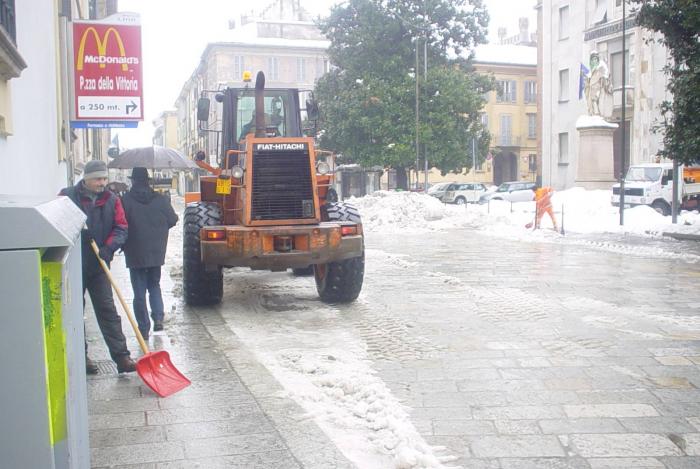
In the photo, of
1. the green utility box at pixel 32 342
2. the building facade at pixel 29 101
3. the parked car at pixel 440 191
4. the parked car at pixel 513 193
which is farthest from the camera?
the parked car at pixel 440 191

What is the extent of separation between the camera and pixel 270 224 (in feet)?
29.6

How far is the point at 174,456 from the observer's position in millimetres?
4285

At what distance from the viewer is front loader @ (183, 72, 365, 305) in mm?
8742

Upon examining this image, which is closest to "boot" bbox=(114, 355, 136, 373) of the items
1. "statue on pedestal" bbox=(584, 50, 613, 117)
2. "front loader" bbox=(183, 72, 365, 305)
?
"front loader" bbox=(183, 72, 365, 305)

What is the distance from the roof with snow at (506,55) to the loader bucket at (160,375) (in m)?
59.2

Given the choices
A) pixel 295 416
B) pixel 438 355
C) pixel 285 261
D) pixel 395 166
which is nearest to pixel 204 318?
pixel 285 261

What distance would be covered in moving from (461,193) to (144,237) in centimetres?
3875

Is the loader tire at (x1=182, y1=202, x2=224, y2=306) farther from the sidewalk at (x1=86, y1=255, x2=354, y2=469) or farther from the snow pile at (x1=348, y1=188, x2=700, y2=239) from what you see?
the snow pile at (x1=348, y1=188, x2=700, y2=239)

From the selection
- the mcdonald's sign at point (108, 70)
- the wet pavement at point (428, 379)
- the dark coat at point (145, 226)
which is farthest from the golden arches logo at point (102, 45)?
the dark coat at point (145, 226)

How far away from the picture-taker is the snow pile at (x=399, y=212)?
2525cm

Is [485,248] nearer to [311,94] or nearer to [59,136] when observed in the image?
[311,94]

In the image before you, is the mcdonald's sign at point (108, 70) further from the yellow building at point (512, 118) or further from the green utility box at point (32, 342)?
the yellow building at point (512, 118)

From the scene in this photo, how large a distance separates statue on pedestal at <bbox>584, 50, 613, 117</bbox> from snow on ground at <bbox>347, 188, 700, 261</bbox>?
3637mm

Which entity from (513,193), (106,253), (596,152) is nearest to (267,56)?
(513,193)
